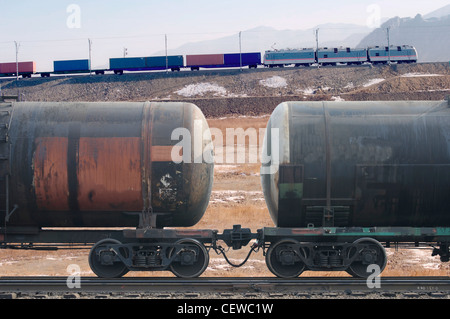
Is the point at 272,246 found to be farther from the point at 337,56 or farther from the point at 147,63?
the point at 147,63

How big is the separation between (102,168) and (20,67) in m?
75.0

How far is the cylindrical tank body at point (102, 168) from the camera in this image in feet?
37.6

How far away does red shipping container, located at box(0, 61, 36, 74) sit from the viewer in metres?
78.2

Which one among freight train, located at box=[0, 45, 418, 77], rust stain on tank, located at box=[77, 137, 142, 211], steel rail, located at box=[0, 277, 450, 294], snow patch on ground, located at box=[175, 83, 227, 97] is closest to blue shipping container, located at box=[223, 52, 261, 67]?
freight train, located at box=[0, 45, 418, 77]

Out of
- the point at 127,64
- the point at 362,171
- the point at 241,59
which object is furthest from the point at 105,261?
the point at 127,64

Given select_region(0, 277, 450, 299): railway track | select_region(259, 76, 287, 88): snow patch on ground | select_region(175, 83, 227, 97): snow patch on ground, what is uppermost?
select_region(259, 76, 287, 88): snow patch on ground

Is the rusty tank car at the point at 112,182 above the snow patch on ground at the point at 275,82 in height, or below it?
below

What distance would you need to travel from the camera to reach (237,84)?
244 ft

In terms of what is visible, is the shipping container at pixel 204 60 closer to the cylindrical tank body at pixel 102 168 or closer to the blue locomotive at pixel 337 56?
the blue locomotive at pixel 337 56

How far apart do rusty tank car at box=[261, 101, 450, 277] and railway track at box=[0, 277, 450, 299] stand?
595 mm

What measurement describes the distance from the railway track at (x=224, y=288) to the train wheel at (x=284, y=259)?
27 cm

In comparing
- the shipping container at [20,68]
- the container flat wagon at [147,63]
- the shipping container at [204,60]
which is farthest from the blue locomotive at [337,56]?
the shipping container at [20,68]

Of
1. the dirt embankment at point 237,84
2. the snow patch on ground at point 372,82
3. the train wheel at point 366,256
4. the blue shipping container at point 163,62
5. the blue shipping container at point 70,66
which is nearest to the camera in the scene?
the train wheel at point 366,256

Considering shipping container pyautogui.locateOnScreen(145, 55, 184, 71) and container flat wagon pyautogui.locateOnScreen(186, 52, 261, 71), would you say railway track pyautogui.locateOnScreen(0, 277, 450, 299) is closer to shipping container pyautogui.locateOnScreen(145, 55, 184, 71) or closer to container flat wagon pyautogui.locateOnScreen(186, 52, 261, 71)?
shipping container pyautogui.locateOnScreen(145, 55, 184, 71)
